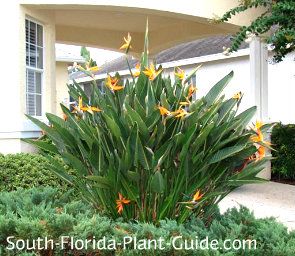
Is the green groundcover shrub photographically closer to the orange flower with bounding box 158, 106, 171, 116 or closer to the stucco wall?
the orange flower with bounding box 158, 106, 171, 116

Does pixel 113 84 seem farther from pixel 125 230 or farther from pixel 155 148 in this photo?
pixel 125 230

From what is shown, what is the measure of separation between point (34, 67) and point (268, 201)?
4603 mm

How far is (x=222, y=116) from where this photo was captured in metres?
4.25

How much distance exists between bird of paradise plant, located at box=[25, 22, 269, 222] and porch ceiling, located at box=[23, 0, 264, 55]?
17.0ft

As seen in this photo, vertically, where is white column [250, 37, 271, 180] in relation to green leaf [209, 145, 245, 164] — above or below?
above

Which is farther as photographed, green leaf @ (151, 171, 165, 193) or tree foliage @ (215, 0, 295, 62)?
tree foliage @ (215, 0, 295, 62)

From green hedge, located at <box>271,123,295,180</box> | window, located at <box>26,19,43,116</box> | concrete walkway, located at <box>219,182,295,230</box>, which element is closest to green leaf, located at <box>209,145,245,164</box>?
concrete walkway, located at <box>219,182,295,230</box>

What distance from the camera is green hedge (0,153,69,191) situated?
23.4ft

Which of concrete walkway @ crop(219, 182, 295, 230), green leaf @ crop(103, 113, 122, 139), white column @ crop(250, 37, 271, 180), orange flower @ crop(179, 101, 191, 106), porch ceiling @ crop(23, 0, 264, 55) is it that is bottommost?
concrete walkway @ crop(219, 182, 295, 230)

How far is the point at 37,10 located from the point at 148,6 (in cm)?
192

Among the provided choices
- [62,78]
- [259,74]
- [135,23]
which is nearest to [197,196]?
[259,74]

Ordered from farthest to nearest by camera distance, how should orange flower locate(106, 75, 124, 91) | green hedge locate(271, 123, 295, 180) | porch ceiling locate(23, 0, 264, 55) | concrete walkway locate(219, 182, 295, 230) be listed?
green hedge locate(271, 123, 295, 180), porch ceiling locate(23, 0, 264, 55), concrete walkway locate(219, 182, 295, 230), orange flower locate(106, 75, 124, 91)

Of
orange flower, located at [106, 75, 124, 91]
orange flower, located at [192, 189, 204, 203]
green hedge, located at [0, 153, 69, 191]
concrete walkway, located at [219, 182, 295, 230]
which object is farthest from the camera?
concrete walkway, located at [219, 182, 295, 230]

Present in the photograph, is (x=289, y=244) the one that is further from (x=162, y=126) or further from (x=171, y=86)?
(x=171, y=86)
